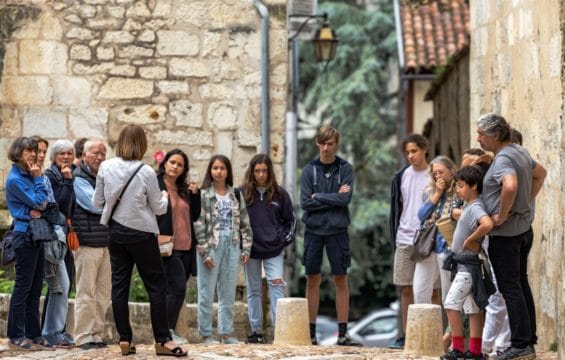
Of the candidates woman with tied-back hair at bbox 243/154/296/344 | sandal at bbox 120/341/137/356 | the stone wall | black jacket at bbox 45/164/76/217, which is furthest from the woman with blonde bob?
woman with tied-back hair at bbox 243/154/296/344

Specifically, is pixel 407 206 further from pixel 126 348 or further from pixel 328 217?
pixel 126 348

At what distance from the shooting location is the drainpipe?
1361 centimetres

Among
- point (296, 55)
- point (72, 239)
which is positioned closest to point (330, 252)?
point (72, 239)

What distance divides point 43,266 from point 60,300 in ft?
1.29

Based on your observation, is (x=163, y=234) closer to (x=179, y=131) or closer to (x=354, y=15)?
(x=179, y=131)

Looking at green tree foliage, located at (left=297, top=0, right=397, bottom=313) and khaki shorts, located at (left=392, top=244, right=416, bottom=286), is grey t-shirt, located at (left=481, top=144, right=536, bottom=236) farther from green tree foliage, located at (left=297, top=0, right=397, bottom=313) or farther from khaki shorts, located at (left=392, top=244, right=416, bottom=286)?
green tree foliage, located at (left=297, top=0, right=397, bottom=313)

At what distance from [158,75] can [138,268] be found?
14.3 ft

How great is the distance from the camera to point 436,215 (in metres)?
10.9

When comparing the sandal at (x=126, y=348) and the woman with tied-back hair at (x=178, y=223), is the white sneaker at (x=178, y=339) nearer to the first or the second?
the woman with tied-back hair at (x=178, y=223)

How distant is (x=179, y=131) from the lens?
1370 centimetres

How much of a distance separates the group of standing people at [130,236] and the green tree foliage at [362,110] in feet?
72.0

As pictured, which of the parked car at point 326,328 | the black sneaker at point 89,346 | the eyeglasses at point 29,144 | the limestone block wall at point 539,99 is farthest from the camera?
the parked car at point 326,328

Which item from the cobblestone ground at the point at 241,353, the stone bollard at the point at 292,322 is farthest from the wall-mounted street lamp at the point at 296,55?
the cobblestone ground at the point at 241,353

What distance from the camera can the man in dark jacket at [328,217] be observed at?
11.6 metres
